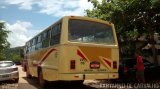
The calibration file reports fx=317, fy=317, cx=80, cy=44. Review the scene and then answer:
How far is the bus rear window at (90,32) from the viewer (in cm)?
1370

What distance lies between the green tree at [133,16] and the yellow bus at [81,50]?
6.07 metres

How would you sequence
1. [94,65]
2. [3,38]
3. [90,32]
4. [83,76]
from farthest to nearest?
[3,38] → [90,32] → [94,65] → [83,76]

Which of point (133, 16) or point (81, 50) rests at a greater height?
point (133, 16)

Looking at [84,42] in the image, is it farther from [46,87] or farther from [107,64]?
[46,87]

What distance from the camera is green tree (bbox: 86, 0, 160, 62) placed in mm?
20172

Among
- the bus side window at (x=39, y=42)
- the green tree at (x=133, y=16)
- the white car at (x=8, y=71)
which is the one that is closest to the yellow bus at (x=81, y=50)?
the bus side window at (x=39, y=42)

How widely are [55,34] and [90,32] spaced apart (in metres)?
1.64

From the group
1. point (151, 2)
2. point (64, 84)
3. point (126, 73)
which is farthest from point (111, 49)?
point (151, 2)

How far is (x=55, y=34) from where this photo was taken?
14.6 m

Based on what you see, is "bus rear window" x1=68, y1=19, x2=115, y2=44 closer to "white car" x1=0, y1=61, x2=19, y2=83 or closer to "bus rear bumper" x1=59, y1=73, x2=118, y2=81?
"bus rear bumper" x1=59, y1=73, x2=118, y2=81

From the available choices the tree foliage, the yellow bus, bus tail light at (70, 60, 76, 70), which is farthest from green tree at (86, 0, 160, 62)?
bus tail light at (70, 60, 76, 70)

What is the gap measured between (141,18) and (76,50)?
353 inches

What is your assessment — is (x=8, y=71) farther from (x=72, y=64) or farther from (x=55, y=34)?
(x=72, y=64)

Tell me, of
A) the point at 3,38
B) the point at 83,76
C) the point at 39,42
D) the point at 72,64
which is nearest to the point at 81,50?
the point at 72,64
